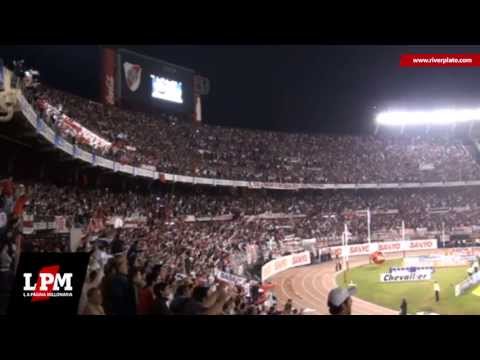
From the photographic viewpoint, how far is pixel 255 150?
28.4ft

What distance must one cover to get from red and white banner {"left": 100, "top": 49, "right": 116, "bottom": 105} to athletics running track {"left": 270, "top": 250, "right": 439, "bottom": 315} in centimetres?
454

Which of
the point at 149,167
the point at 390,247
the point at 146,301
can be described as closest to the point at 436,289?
the point at 390,247

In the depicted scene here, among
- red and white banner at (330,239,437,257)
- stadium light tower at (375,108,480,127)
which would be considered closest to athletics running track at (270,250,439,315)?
red and white banner at (330,239,437,257)

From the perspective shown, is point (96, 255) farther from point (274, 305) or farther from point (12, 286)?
point (274, 305)

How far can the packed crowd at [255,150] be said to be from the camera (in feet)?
26.8

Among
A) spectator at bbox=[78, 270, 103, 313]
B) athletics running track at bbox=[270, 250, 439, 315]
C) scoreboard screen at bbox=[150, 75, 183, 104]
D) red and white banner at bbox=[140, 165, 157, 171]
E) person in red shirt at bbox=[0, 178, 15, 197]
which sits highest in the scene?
scoreboard screen at bbox=[150, 75, 183, 104]

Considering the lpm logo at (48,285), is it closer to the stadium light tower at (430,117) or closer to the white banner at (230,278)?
the white banner at (230,278)

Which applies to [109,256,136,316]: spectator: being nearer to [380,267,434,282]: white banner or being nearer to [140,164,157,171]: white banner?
[140,164,157,171]: white banner

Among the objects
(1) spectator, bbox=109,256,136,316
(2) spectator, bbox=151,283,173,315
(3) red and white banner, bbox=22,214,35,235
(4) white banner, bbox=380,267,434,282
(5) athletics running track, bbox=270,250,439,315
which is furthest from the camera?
(4) white banner, bbox=380,267,434,282

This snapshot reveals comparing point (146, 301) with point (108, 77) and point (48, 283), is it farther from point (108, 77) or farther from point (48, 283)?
point (108, 77)

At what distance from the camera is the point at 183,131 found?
27.0ft

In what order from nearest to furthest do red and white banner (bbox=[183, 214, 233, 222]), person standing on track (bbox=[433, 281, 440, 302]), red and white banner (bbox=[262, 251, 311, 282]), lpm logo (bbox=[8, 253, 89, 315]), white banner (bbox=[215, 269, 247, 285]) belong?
lpm logo (bbox=[8, 253, 89, 315]) → white banner (bbox=[215, 269, 247, 285]) → person standing on track (bbox=[433, 281, 440, 302]) → red and white banner (bbox=[183, 214, 233, 222]) → red and white banner (bbox=[262, 251, 311, 282])

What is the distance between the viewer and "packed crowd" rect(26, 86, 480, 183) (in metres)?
8.16
